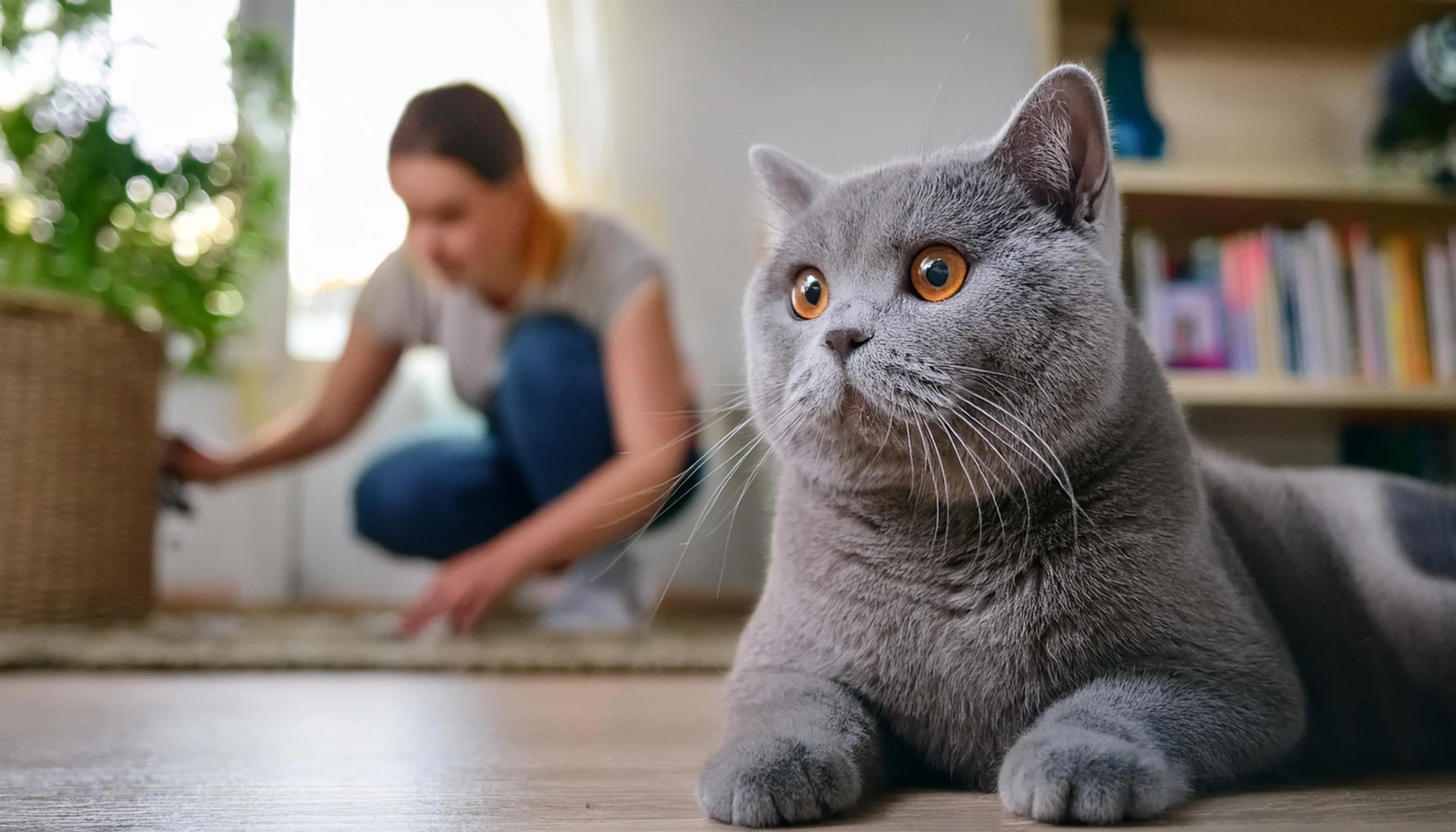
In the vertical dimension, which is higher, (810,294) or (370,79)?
(370,79)

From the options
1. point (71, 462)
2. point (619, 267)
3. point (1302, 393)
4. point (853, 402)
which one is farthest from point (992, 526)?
point (71, 462)

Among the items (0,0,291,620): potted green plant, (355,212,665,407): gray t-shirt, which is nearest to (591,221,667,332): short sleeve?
(355,212,665,407): gray t-shirt

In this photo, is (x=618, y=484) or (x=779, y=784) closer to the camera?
(x=779, y=784)

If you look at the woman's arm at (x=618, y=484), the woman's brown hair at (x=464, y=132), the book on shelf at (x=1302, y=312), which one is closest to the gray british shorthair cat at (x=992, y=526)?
the woman's arm at (x=618, y=484)

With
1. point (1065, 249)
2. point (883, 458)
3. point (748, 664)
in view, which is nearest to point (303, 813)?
point (748, 664)

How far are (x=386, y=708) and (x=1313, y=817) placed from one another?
32.9 inches

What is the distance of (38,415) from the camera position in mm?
1673

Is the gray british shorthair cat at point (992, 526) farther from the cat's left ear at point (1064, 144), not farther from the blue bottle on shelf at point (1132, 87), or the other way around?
the blue bottle on shelf at point (1132, 87)

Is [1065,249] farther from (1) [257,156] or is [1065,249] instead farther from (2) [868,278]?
(1) [257,156]

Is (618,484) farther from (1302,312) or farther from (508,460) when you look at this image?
(1302,312)

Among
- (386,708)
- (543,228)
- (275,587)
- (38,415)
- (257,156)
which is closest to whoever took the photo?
(386,708)

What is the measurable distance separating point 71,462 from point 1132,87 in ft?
6.22

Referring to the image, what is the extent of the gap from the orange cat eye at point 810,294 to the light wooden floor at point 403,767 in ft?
0.98

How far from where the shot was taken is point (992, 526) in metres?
0.61
